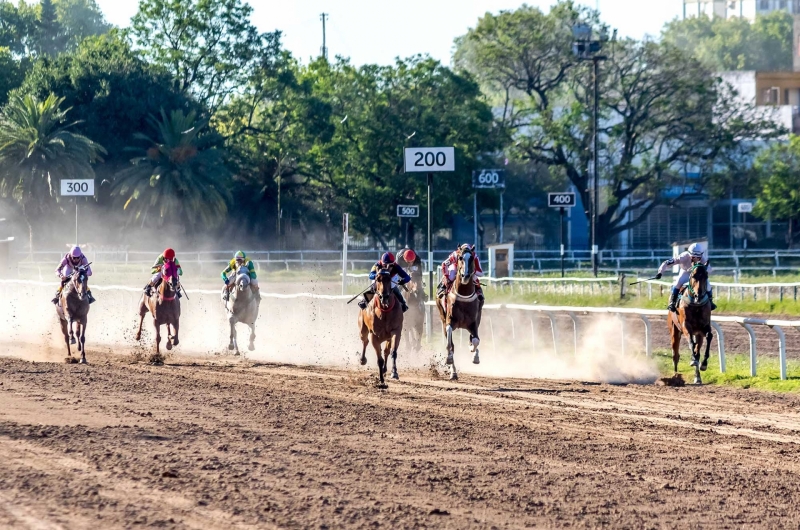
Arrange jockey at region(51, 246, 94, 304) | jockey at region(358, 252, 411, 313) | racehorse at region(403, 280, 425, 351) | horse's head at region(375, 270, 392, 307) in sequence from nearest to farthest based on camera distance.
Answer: horse's head at region(375, 270, 392, 307) → jockey at region(358, 252, 411, 313) → jockey at region(51, 246, 94, 304) → racehorse at region(403, 280, 425, 351)

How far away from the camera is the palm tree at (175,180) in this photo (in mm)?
52656

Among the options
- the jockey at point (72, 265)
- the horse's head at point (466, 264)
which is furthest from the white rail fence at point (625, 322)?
the jockey at point (72, 265)

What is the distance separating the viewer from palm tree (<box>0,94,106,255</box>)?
51844 mm

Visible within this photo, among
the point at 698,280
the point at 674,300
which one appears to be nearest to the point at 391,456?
the point at 698,280

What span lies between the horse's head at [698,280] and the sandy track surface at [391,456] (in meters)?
1.28

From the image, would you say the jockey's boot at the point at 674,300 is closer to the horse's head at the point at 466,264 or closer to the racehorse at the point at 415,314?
the horse's head at the point at 466,264

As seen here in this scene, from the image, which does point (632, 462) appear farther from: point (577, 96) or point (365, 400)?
point (577, 96)

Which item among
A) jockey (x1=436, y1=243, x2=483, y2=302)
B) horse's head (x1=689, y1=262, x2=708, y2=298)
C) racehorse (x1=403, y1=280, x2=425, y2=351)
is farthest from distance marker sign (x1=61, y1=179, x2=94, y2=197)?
horse's head (x1=689, y1=262, x2=708, y2=298)

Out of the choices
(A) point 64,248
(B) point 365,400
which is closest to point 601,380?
(B) point 365,400

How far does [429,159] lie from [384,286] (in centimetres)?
532

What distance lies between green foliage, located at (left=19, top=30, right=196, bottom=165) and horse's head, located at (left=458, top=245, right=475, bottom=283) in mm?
41315

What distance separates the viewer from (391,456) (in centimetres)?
962

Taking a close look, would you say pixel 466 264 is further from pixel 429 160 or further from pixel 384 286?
pixel 429 160

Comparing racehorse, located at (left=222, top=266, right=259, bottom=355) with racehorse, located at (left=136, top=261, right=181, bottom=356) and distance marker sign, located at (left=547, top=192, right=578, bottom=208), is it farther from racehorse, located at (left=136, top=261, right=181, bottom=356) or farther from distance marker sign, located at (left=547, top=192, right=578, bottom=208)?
distance marker sign, located at (left=547, top=192, right=578, bottom=208)
